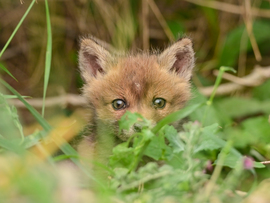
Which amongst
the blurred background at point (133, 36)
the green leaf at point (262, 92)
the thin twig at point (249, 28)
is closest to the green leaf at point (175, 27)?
the blurred background at point (133, 36)

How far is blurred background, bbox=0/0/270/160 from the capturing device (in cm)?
441

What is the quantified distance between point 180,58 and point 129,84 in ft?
2.08

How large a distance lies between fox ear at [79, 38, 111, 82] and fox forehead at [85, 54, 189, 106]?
0.08 m

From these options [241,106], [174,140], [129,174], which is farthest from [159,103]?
[241,106]

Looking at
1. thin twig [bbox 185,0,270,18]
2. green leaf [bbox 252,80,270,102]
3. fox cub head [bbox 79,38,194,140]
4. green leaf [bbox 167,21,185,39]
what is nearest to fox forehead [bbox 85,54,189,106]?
fox cub head [bbox 79,38,194,140]

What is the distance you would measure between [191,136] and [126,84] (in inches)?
45.6

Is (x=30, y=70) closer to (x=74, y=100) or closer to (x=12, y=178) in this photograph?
(x=74, y=100)

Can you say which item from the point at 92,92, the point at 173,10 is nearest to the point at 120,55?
the point at 92,92

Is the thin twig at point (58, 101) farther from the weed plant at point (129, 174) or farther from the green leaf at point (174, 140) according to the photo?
the green leaf at point (174, 140)

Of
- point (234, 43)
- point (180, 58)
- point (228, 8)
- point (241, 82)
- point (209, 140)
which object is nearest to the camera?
point (209, 140)

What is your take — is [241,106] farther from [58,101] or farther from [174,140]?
[58,101]

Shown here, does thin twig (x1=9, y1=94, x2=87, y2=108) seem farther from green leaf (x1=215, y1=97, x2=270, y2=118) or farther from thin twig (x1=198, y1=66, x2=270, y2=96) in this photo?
green leaf (x1=215, y1=97, x2=270, y2=118)

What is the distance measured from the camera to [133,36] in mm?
4707

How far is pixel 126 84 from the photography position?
287cm
